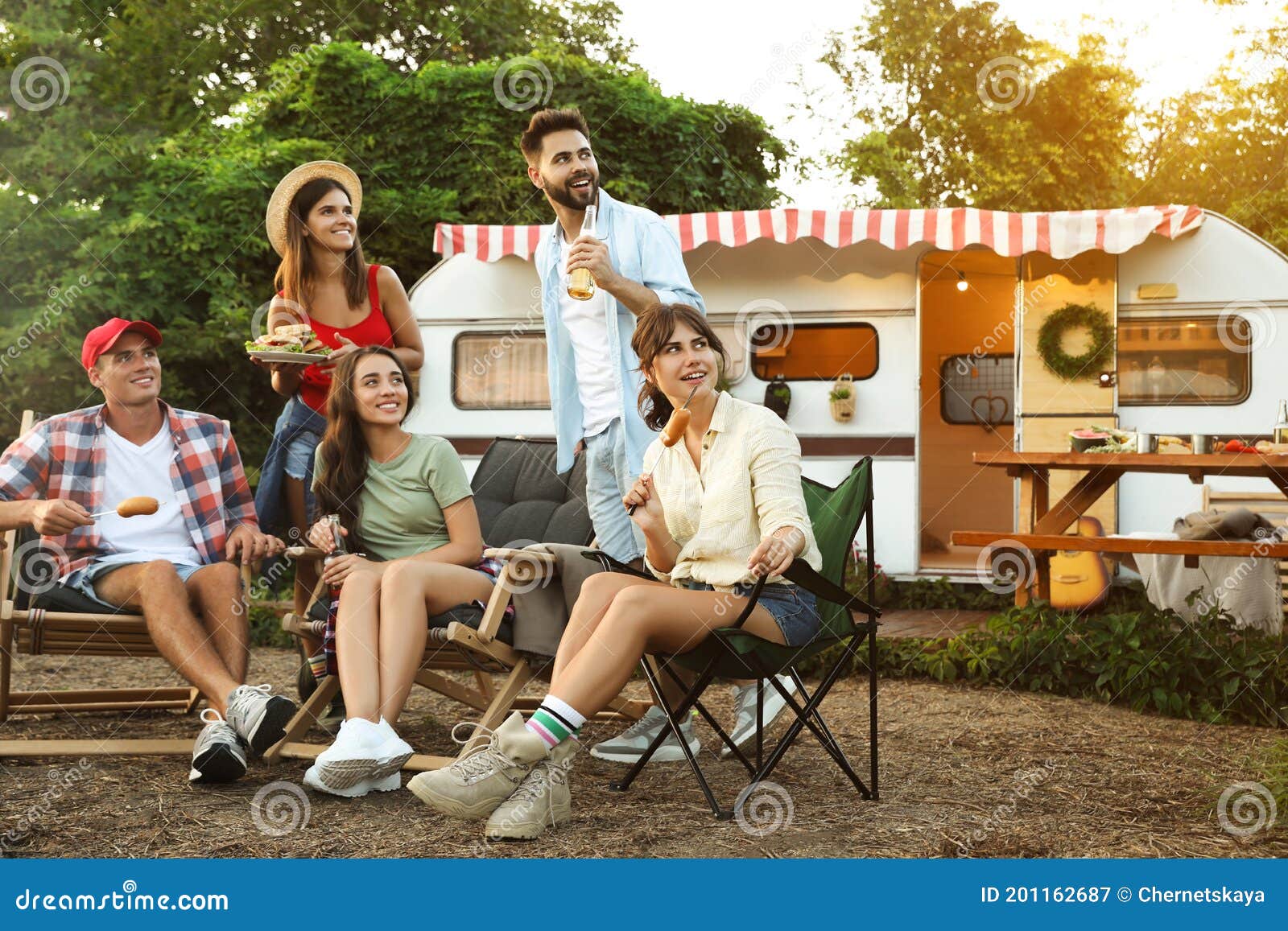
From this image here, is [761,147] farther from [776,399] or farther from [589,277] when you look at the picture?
[589,277]

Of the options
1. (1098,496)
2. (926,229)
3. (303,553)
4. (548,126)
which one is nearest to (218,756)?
(303,553)

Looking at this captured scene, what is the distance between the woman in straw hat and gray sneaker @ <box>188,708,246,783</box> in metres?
0.96

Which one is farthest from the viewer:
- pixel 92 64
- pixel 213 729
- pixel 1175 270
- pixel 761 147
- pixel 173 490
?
pixel 92 64

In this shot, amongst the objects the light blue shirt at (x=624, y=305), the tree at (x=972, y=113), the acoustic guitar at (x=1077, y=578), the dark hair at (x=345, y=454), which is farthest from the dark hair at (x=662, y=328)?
the tree at (x=972, y=113)

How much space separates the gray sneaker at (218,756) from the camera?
11.0 ft

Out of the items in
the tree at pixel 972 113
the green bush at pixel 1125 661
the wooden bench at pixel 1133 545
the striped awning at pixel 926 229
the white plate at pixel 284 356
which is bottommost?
the green bush at pixel 1125 661

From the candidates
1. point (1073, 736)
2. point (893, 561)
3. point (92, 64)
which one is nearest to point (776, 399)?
point (893, 561)

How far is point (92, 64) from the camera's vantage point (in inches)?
593

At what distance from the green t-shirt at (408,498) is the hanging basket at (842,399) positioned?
4.48 metres

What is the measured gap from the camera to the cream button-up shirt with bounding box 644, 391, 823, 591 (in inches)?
123

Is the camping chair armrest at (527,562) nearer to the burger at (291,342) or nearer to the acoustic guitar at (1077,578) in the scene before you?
the burger at (291,342)

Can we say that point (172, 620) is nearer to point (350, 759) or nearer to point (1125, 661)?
point (350, 759)

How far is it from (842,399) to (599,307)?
14.3 ft

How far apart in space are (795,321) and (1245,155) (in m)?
15.2
